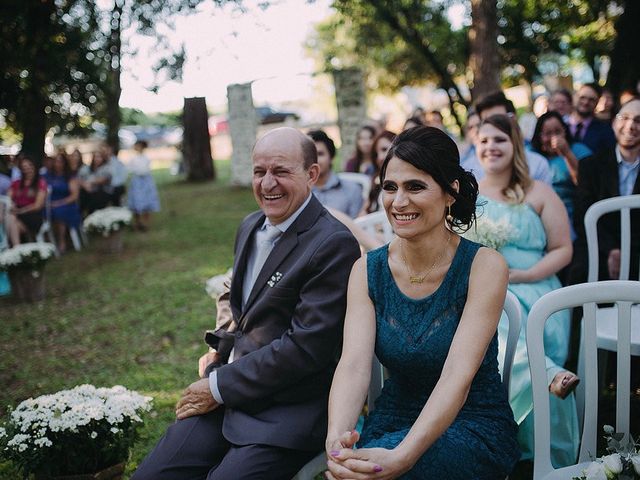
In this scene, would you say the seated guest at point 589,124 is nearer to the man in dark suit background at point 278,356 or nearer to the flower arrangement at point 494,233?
the flower arrangement at point 494,233

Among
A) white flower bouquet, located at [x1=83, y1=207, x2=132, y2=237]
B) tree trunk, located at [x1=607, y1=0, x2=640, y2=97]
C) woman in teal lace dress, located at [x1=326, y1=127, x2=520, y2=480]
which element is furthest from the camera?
tree trunk, located at [x1=607, y1=0, x2=640, y2=97]

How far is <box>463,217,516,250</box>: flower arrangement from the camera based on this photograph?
3623 millimetres

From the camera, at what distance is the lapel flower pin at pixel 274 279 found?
2697mm

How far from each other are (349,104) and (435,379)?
537 inches

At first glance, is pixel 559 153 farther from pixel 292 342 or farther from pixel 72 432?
pixel 72 432

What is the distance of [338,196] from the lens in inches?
216

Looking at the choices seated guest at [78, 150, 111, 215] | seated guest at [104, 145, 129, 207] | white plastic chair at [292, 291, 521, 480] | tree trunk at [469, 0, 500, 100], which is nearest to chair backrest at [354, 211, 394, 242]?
white plastic chair at [292, 291, 521, 480]

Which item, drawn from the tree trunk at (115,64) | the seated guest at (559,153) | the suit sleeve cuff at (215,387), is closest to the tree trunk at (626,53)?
the seated guest at (559,153)

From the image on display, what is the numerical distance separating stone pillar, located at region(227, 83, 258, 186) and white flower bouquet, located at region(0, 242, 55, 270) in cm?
973

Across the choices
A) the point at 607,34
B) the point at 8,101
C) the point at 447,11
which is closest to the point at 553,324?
the point at 8,101

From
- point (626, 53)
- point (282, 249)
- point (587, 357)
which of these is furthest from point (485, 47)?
point (587, 357)

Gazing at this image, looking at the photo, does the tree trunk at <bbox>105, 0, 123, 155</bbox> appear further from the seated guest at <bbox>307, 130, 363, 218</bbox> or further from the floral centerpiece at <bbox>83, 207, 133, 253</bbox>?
the seated guest at <bbox>307, 130, 363, 218</bbox>

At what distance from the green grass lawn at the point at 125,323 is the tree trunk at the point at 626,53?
7.43m

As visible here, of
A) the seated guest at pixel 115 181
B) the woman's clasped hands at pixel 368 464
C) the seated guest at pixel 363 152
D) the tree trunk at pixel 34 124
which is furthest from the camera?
the seated guest at pixel 115 181
